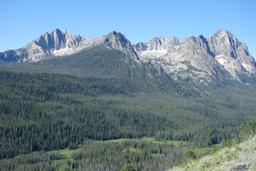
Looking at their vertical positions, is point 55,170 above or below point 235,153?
below

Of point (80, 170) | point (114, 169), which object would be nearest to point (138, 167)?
point (114, 169)

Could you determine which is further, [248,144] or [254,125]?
[254,125]

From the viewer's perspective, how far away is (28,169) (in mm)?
196000

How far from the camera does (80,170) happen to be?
195 m

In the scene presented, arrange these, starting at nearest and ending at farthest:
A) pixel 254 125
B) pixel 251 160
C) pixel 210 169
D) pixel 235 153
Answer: pixel 251 160
pixel 210 169
pixel 235 153
pixel 254 125

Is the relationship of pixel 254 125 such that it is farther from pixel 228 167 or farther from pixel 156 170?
pixel 156 170

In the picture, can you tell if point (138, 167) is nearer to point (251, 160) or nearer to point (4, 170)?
point (4, 170)

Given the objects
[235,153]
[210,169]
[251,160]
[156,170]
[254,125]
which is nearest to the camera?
[251,160]

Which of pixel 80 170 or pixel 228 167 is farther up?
pixel 228 167

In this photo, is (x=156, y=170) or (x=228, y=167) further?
(x=156, y=170)

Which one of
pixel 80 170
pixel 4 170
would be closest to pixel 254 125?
pixel 80 170

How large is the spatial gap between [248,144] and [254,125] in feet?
148

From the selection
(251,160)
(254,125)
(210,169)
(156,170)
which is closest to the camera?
(251,160)

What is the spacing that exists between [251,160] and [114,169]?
15478 centimetres
